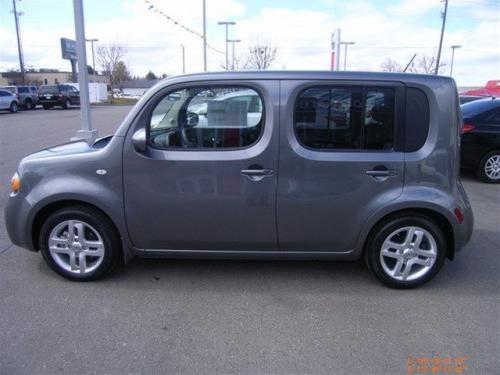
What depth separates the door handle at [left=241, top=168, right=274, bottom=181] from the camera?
3.41 m

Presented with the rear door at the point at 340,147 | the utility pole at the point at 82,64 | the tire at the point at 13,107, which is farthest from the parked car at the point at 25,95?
the rear door at the point at 340,147

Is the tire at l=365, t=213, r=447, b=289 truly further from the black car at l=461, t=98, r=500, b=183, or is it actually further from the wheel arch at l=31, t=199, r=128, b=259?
the black car at l=461, t=98, r=500, b=183

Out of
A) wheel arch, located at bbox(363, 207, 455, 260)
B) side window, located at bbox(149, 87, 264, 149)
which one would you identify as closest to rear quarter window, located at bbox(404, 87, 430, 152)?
wheel arch, located at bbox(363, 207, 455, 260)

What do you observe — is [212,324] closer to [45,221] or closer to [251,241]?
[251,241]

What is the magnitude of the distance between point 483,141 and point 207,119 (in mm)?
6412

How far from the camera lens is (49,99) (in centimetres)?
3138

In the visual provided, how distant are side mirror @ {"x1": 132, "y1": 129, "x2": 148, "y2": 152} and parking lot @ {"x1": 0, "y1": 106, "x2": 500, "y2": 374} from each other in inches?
47.1

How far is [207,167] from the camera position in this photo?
135 inches

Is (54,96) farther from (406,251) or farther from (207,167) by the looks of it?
(406,251)

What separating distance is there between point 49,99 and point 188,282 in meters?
32.0

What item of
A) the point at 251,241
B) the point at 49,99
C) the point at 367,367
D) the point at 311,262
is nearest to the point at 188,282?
the point at 251,241

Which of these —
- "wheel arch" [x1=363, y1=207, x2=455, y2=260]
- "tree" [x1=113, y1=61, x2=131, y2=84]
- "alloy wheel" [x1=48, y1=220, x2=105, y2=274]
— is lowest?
"alloy wheel" [x1=48, y1=220, x2=105, y2=274]

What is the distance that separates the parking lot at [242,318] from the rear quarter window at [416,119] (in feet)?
4.16

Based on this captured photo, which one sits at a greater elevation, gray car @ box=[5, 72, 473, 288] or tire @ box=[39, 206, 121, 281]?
gray car @ box=[5, 72, 473, 288]
